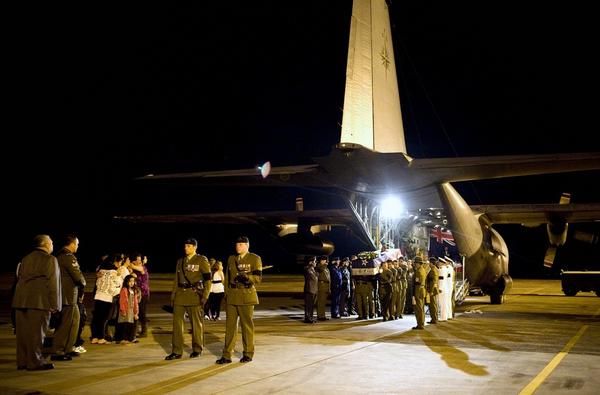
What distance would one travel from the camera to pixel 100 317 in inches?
346

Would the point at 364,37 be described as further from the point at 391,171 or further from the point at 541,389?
the point at 541,389

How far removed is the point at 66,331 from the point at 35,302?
982 mm

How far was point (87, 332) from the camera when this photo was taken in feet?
33.3

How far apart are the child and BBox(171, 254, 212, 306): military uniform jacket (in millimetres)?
1527

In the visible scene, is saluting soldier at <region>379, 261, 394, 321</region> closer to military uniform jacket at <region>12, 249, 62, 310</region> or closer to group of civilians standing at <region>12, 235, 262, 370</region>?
group of civilians standing at <region>12, 235, 262, 370</region>

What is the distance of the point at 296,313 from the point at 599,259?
4639 centimetres

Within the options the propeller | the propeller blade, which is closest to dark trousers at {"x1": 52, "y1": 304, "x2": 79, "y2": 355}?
the propeller

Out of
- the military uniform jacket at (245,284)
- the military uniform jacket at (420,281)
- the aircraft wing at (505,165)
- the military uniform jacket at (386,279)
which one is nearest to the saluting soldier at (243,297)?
the military uniform jacket at (245,284)

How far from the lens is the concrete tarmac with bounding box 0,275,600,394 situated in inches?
221

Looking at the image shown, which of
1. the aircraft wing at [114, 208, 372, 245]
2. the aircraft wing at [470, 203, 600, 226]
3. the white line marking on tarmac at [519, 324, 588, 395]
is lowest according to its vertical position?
the white line marking on tarmac at [519, 324, 588, 395]

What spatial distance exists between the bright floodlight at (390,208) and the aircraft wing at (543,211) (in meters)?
2.79

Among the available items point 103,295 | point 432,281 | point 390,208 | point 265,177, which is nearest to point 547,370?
point 432,281

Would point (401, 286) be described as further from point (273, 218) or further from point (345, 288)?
point (273, 218)

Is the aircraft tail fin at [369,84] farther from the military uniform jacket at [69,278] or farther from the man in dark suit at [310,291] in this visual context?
the military uniform jacket at [69,278]
